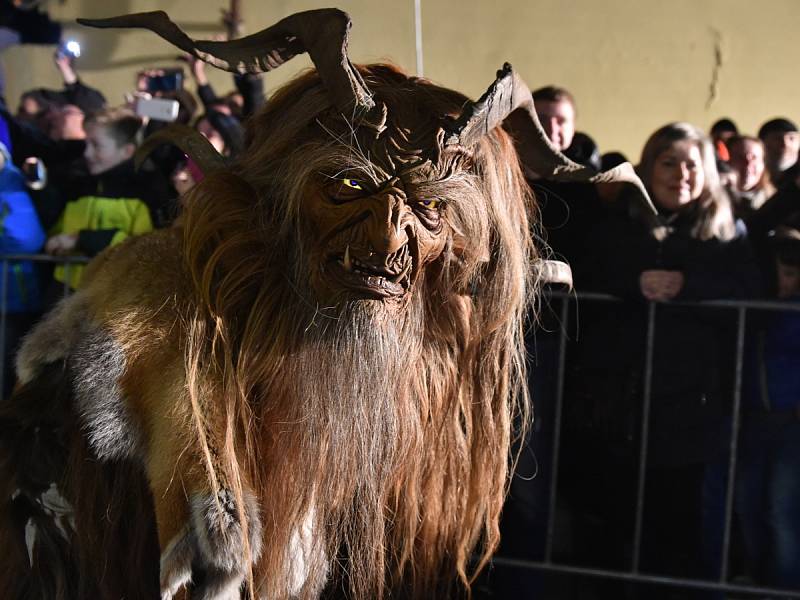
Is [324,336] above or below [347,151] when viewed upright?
below

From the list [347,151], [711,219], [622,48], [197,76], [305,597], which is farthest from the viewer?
[622,48]

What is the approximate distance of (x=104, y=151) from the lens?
402 cm

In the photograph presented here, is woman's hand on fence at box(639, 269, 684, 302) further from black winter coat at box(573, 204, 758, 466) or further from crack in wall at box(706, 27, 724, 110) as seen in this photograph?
crack in wall at box(706, 27, 724, 110)

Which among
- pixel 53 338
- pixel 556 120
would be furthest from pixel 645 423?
pixel 53 338

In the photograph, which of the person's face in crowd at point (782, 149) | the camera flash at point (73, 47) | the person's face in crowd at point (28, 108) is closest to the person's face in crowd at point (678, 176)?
the person's face in crowd at point (782, 149)

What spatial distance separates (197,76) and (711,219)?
279cm

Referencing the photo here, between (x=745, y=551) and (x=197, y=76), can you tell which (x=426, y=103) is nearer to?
(x=745, y=551)

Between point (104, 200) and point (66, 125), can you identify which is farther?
point (66, 125)

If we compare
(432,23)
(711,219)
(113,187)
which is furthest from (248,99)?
(711,219)

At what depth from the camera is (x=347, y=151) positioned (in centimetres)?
200

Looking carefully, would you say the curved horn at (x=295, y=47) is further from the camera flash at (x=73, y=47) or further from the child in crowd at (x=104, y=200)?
the camera flash at (x=73, y=47)

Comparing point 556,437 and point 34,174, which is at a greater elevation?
point 34,174

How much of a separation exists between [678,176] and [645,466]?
3.50 ft

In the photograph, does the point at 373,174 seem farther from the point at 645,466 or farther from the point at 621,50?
the point at 621,50
